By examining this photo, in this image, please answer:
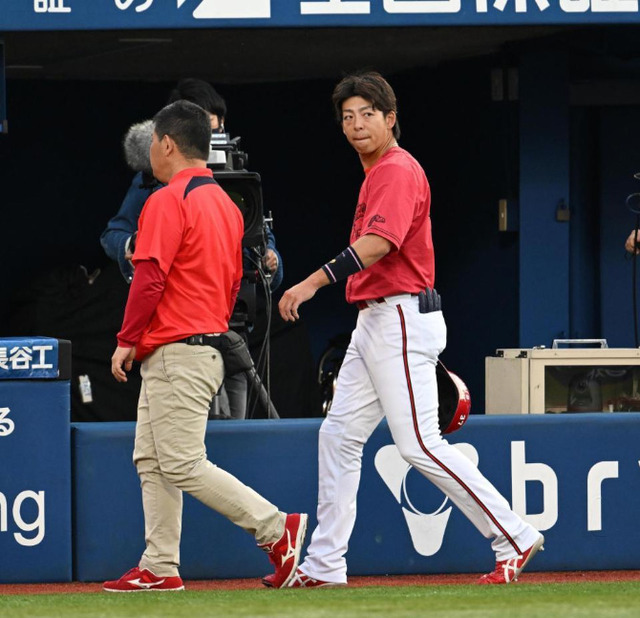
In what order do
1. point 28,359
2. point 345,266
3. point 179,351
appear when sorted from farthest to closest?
1. point 28,359
2. point 179,351
3. point 345,266

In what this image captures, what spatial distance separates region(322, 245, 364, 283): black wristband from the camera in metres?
5.29

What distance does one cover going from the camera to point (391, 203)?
5371 millimetres

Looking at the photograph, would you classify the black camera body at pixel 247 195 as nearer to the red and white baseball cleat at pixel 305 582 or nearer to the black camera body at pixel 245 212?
the black camera body at pixel 245 212

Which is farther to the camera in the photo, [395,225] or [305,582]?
[305,582]

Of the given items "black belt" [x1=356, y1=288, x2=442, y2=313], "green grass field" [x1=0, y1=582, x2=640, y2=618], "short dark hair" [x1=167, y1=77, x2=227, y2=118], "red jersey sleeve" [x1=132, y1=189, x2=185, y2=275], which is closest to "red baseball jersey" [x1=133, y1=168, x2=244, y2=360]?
"red jersey sleeve" [x1=132, y1=189, x2=185, y2=275]

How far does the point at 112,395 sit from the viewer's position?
9.82 m

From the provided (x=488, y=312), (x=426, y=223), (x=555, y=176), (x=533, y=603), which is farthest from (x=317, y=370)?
(x=533, y=603)

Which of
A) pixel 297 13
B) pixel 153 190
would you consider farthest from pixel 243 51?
pixel 153 190

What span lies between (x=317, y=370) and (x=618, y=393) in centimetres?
334

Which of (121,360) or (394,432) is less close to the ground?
(121,360)

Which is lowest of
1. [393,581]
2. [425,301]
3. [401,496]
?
[393,581]

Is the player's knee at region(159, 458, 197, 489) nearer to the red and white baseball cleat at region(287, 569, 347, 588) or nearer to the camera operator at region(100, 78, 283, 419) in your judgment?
the red and white baseball cleat at region(287, 569, 347, 588)

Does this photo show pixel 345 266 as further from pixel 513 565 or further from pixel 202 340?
pixel 513 565

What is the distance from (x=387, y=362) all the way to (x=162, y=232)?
93 cm
